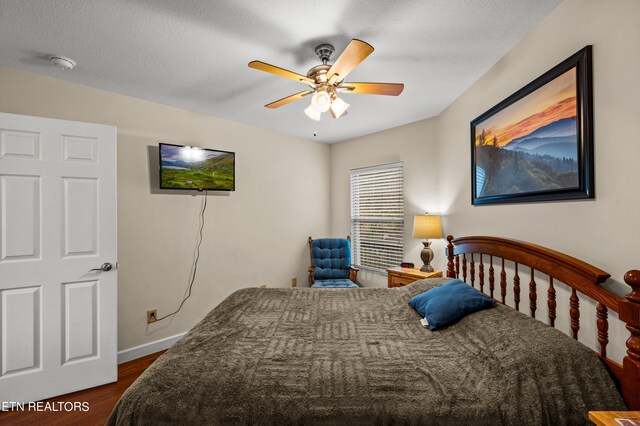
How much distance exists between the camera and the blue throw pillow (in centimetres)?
161

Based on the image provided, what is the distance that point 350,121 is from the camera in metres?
3.43

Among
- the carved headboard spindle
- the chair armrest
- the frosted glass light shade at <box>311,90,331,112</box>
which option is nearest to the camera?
the carved headboard spindle

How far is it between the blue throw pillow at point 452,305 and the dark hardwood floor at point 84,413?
7.71 ft

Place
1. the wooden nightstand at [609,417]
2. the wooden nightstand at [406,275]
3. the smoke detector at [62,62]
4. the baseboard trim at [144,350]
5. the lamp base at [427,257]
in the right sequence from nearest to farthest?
the wooden nightstand at [609,417] < the smoke detector at [62,62] < the baseboard trim at [144,350] < the wooden nightstand at [406,275] < the lamp base at [427,257]

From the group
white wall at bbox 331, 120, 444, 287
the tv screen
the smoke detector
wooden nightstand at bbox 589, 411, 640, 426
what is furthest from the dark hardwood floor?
white wall at bbox 331, 120, 444, 287

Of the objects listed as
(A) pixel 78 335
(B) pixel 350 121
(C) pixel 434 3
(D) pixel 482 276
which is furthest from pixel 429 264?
(A) pixel 78 335

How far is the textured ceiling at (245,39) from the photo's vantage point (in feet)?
5.06

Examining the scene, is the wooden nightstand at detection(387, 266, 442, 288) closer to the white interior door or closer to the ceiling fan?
the ceiling fan

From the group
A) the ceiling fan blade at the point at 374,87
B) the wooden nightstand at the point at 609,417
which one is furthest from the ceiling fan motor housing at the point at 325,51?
the wooden nightstand at the point at 609,417

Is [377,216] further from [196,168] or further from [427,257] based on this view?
[196,168]

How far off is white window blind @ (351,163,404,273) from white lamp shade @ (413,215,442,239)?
Answer: 592mm

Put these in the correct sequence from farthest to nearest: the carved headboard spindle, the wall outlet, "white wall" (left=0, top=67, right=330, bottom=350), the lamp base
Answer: the lamp base → the wall outlet → "white wall" (left=0, top=67, right=330, bottom=350) → the carved headboard spindle

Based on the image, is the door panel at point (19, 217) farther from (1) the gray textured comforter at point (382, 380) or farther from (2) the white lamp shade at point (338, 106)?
(2) the white lamp shade at point (338, 106)

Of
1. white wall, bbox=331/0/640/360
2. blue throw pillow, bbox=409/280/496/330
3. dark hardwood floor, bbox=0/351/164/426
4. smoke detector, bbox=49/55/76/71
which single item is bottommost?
dark hardwood floor, bbox=0/351/164/426
